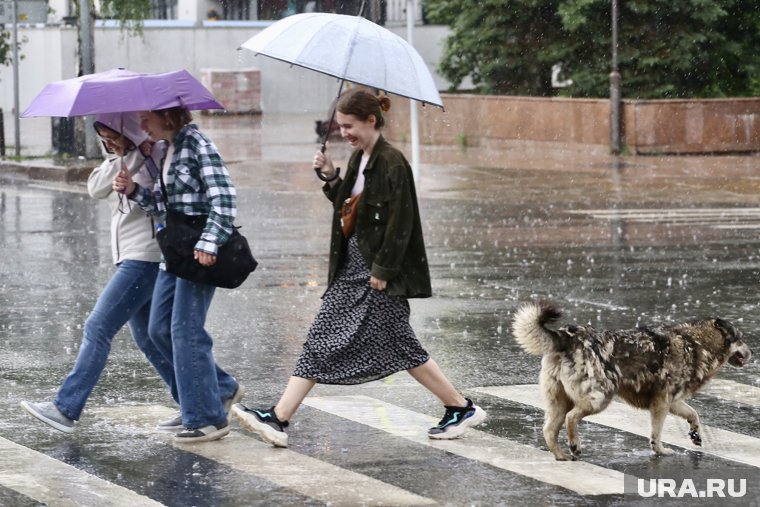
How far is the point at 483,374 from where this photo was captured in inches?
357

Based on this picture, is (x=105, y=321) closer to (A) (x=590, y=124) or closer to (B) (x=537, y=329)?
(B) (x=537, y=329)

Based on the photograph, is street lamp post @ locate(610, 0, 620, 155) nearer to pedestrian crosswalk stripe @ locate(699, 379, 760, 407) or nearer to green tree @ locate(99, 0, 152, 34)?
green tree @ locate(99, 0, 152, 34)

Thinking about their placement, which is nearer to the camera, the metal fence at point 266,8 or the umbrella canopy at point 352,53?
the umbrella canopy at point 352,53

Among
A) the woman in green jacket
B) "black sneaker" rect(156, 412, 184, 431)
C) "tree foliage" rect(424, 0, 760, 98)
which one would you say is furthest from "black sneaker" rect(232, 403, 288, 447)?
"tree foliage" rect(424, 0, 760, 98)

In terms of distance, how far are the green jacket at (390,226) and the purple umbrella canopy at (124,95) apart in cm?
87

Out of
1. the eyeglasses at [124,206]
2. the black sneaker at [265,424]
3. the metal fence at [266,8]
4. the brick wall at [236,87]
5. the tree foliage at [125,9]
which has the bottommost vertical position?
the black sneaker at [265,424]

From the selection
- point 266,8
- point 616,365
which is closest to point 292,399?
point 616,365

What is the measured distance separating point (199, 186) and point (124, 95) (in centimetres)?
55

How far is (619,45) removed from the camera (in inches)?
1148

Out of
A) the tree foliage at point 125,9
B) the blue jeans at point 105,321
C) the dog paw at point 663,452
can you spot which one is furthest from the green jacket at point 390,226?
the tree foliage at point 125,9

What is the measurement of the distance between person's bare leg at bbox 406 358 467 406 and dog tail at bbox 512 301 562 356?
0.70 m

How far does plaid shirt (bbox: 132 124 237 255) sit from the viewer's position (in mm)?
7086

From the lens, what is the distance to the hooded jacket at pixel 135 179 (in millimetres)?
7414

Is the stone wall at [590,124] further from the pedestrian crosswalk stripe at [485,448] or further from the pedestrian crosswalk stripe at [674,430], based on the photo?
the pedestrian crosswalk stripe at [485,448]
